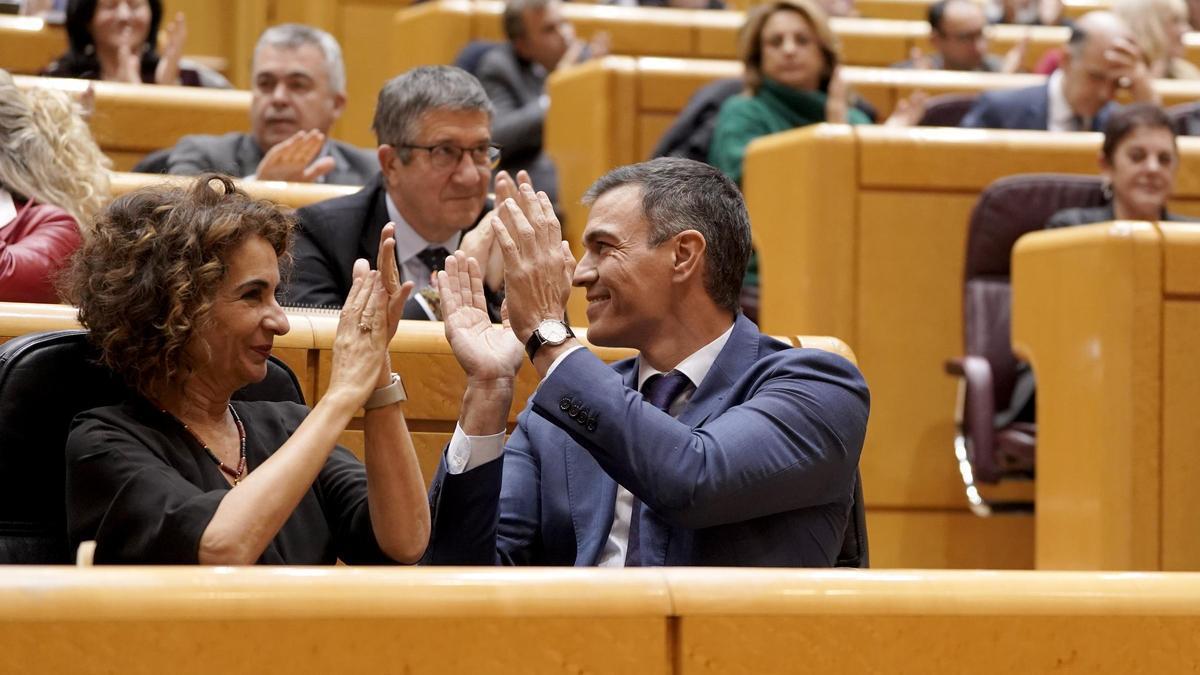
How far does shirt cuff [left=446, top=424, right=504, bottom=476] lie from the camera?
4.78 feet

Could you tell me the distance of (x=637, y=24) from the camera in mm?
4652

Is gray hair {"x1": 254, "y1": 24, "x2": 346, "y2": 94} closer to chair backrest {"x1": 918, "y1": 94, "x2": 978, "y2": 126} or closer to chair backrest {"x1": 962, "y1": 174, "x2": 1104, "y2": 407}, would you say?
chair backrest {"x1": 962, "y1": 174, "x2": 1104, "y2": 407}

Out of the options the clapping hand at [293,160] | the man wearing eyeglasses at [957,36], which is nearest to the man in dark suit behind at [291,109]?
the clapping hand at [293,160]

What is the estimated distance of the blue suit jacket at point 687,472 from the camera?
1.40m

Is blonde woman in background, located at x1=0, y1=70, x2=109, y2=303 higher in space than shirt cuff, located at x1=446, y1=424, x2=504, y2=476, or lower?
higher

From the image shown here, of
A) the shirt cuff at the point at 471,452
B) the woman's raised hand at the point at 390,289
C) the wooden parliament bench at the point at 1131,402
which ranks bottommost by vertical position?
the wooden parliament bench at the point at 1131,402

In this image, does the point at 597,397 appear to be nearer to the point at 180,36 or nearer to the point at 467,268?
the point at 467,268

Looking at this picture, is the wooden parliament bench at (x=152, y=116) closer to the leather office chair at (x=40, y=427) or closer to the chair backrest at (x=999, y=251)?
the chair backrest at (x=999, y=251)

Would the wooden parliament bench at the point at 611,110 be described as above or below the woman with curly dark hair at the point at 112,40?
below

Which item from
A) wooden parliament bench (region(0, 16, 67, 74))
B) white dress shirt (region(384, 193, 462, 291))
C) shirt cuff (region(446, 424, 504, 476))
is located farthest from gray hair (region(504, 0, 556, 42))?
shirt cuff (region(446, 424, 504, 476))

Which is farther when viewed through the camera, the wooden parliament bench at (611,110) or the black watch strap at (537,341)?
the wooden parliament bench at (611,110)

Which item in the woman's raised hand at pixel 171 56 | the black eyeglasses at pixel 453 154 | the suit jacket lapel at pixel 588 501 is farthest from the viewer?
the woman's raised hand at pixel 171 56

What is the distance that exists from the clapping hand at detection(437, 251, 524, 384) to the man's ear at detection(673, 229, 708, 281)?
17 cm

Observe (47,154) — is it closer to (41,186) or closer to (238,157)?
(41,186)
